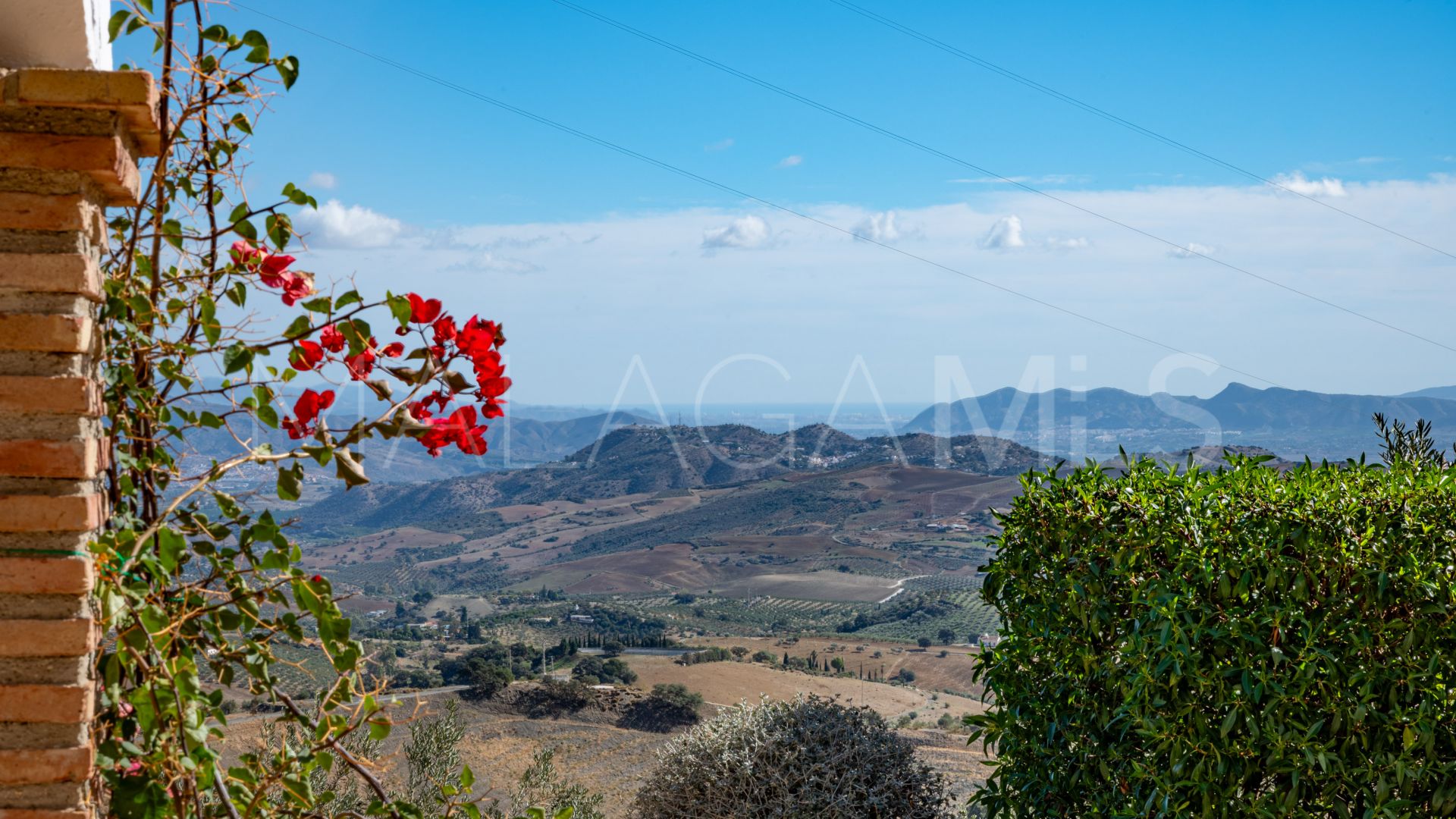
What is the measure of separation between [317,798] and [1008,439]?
5296cm

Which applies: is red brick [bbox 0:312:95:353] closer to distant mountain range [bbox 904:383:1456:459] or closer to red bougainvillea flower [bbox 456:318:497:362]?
red bougainvillea flower [bbox 456:318:497:362]

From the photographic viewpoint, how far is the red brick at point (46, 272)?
1652 millimetres

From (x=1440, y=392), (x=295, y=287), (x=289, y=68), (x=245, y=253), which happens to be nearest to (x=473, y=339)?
(x=295, y=287)

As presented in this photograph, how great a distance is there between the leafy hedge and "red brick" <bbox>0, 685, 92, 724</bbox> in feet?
9.20

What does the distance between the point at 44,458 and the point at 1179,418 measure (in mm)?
56589

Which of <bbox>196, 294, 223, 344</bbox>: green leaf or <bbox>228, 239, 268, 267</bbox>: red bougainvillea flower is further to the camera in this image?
<bbox>228, 239, 268, 267</bbox>: red bougainvillea flower

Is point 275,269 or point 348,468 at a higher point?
point 275,269

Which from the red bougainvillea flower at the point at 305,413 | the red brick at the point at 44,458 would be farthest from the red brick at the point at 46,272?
the red bougainvillea flower at the point at 305,413

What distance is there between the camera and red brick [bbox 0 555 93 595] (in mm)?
1636

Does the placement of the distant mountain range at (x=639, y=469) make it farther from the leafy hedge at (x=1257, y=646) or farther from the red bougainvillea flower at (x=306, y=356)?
the red bougainvillea flower at (x=306, y=356)

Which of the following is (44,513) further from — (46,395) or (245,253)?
(245,253)

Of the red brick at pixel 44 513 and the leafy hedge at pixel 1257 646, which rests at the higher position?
the red brick at pixel 44 513

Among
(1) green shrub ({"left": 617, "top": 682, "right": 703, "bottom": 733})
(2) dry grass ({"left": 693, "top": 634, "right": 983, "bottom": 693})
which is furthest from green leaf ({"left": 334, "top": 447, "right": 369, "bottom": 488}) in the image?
(2) dry grass ({"left": 693, "top": 634, "right": 983, "bottom": 693})

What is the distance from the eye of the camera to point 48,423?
1656 millimetres
